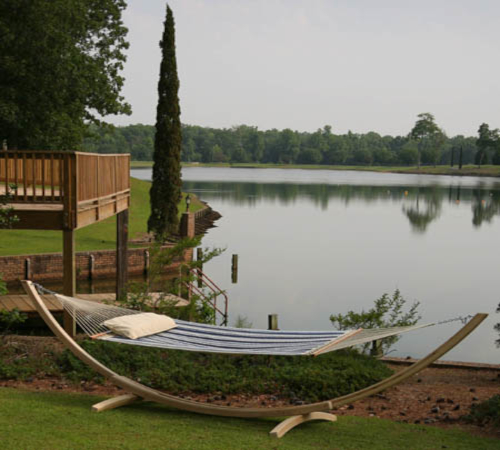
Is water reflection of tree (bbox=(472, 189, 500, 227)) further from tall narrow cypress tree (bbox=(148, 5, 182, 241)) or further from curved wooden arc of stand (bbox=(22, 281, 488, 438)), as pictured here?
curved wooden arc of stand (bbox=(22, 281, 488, 438))

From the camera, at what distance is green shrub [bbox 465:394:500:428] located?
5.77 meters

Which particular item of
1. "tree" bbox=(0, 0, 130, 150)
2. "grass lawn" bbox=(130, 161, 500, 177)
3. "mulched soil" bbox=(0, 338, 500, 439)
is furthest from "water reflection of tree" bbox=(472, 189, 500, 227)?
"grass lawn" bbox=(130, 161, 500, 177)

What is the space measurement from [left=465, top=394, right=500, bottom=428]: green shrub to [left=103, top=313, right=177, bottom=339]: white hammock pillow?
3.05m

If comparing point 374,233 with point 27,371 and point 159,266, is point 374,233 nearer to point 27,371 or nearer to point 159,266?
point 159,266

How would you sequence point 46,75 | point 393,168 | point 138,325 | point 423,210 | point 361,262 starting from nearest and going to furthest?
point 138,325, point 46,75, point 361,262, point 423,210, point 393,168

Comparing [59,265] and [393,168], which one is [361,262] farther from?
[393,168]

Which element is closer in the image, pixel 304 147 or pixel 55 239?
pixel 55 239

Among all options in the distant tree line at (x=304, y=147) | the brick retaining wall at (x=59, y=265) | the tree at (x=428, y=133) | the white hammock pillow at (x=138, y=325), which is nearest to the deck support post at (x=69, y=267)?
the white hammock pillow at (x=138, y=325)

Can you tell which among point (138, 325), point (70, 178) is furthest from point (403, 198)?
point (138, 325)

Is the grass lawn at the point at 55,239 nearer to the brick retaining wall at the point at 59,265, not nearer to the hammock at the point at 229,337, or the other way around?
the brick retaining wall at the point at 59,265

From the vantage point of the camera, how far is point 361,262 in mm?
24688

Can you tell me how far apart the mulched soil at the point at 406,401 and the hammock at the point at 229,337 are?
2.71 ft

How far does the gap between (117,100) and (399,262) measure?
13.7m

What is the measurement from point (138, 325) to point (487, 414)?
11.2 ft
